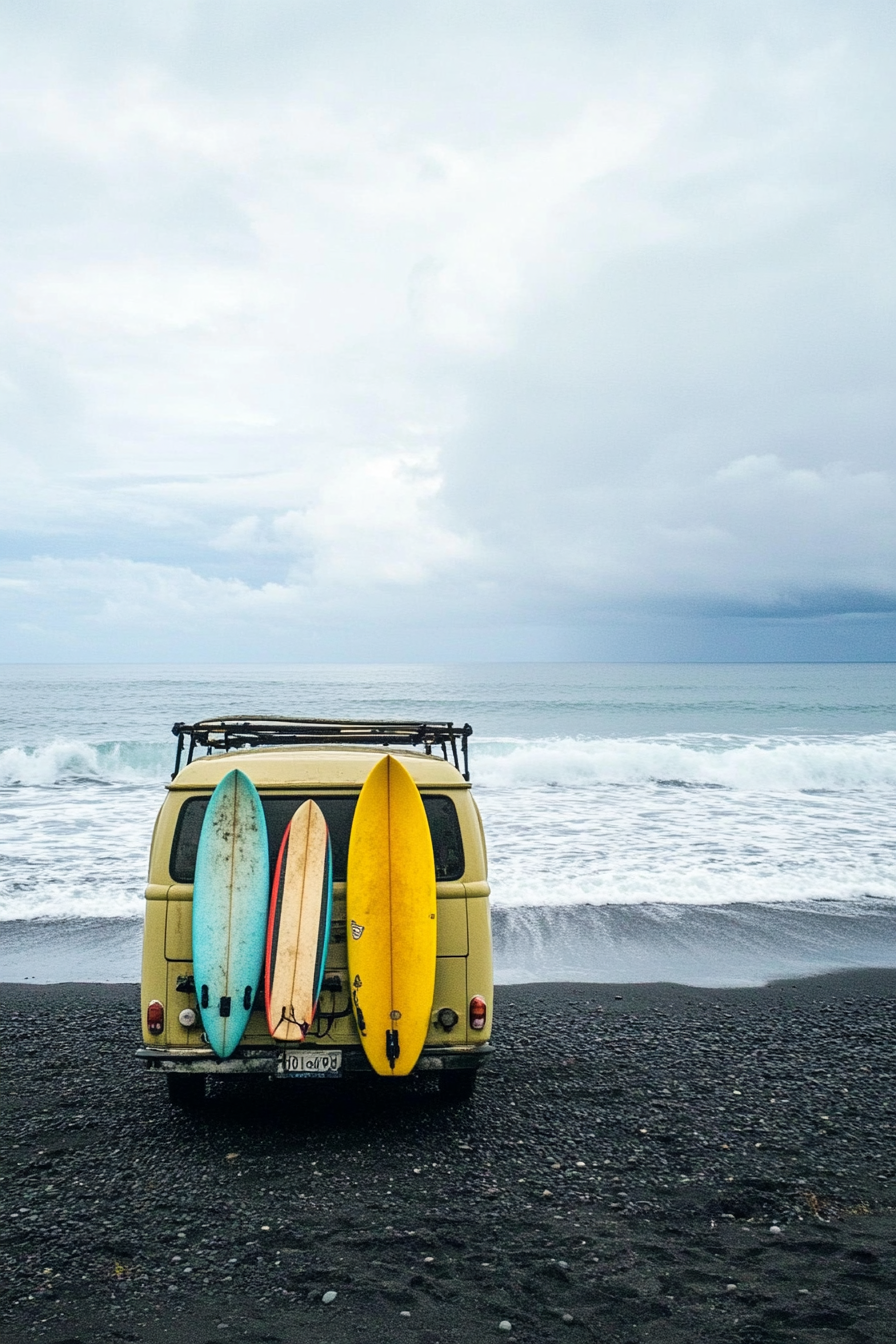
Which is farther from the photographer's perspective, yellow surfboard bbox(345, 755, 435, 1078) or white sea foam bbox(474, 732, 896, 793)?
white sea foam bbox(474, 732, 896, 793)

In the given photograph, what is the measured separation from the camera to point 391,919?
531 cm

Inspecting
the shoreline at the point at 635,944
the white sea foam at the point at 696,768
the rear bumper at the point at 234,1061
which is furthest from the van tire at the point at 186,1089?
the white sea foam at the point at 696,768

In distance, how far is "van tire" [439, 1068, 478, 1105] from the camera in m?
5.86

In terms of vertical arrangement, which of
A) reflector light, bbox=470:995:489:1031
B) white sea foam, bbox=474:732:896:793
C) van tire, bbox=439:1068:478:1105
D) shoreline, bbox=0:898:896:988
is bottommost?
shoreline, bbox=0:898:896:988

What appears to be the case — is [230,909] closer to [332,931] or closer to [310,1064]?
[332,931]

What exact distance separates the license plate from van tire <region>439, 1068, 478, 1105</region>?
90 cm

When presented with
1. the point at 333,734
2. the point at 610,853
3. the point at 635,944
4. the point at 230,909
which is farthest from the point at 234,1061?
the point at 610,853

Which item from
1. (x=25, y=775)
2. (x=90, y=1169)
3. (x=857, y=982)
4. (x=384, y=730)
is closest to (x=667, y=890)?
(x=857, y=982)

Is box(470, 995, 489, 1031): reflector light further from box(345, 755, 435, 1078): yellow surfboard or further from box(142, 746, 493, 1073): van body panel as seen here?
box(345, 755, 435, 1078): yellow surfboard

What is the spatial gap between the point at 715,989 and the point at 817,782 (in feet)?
61.4

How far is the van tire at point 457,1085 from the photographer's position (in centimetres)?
586

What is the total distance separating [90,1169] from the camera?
16.5 ft

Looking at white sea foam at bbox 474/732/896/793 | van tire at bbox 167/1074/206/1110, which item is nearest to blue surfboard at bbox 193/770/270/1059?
van tire at bbox 167/1074/206/1110

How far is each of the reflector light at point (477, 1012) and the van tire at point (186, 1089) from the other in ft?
5.81
